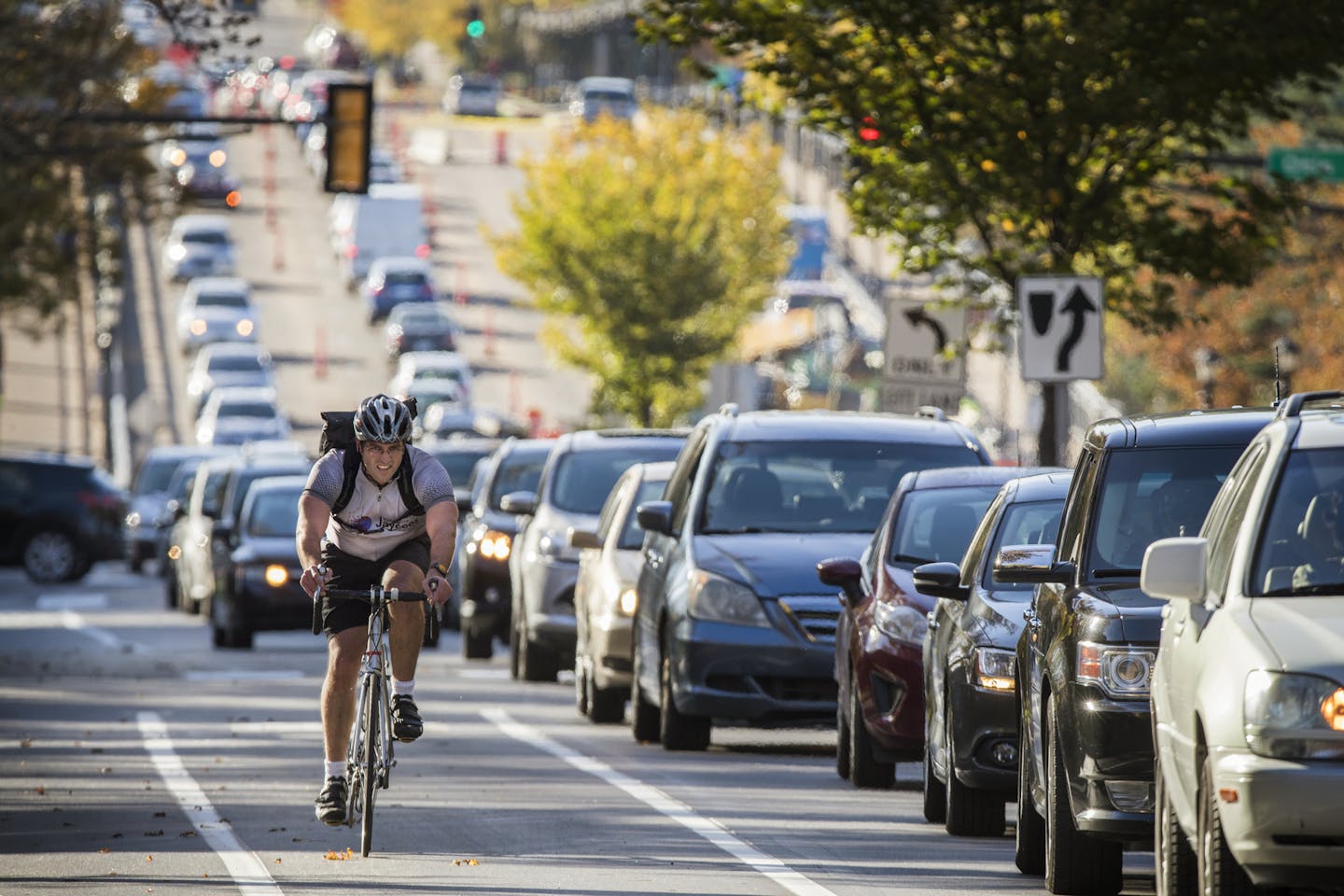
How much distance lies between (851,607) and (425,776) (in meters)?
2.41

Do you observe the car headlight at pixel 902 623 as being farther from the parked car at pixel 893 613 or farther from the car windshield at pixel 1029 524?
the car windshield at pixel 1029 524

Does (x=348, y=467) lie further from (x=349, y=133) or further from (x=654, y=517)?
(x=349, y=133)

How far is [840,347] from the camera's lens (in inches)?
2717

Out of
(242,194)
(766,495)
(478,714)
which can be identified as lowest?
(478,714)

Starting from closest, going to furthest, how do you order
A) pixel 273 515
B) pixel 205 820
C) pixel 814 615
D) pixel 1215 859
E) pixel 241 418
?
pixel 1215 859 < pixel 205 820 < pixel 814 615 < pixel 273 515 < pixel 241 418

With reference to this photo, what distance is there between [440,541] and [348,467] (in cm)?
54

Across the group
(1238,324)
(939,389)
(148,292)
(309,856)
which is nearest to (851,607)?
(309,856)

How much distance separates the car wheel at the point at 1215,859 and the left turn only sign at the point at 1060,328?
1466cm

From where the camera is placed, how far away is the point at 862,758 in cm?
1559

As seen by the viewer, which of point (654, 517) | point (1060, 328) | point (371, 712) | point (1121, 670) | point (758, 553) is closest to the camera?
point (1121, 670)

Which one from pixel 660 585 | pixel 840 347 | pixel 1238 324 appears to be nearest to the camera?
pixel 660 585

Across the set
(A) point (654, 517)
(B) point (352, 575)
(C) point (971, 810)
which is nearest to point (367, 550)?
(B) point (352, 575)

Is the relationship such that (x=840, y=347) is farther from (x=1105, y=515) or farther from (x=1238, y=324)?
(x=1105, y=515)

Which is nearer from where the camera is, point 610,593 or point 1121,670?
point 1121,670
